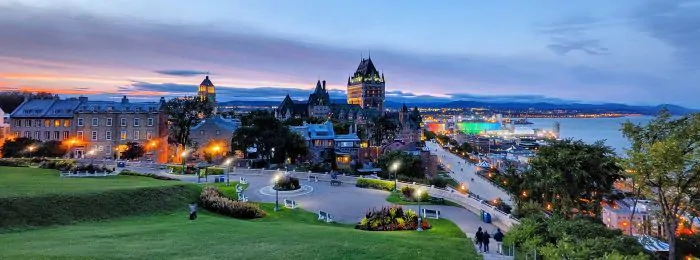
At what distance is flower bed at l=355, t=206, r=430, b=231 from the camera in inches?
947

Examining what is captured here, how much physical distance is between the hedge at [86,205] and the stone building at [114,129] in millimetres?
44449

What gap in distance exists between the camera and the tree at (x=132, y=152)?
204ft

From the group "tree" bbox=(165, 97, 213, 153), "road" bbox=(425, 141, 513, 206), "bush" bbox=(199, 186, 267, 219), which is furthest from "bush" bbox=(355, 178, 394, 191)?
"tree" bbox=(165, 97, 213, 153)

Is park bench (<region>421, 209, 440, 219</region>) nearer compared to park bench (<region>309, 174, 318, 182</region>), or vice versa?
park bench (<region>421, 209, 440, 219</region>)

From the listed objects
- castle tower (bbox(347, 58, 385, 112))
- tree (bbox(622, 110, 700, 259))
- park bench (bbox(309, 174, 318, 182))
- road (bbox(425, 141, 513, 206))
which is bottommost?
road (bbox(425, 141, 513, 206))

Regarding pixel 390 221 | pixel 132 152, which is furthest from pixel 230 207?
pixel 132 152

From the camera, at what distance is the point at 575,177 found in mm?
27906

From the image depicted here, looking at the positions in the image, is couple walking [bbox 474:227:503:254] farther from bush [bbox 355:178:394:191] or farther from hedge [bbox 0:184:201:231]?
bush [bbox 355:178:394:191]

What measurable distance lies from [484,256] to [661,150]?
9.57 metres

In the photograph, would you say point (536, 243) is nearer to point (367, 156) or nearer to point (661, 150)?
point (661, 150)

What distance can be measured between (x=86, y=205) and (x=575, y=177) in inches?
1133

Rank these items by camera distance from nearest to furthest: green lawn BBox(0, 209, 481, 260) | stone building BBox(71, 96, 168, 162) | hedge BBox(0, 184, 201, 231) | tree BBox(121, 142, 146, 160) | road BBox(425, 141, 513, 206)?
green lawn BBox(0, 209, 481, 260)
hedge BBox(0, 184, 201, 231)
road BBox(425, 141, 513, 206)
tree BBox(121, 142, 146, 160)
stone building BBox(71, 96, 168, 162)

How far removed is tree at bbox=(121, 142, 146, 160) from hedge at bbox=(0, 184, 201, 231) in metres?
39.7

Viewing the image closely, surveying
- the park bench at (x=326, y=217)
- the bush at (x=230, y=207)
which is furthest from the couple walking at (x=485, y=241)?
the bush at (x=230, y=207)
